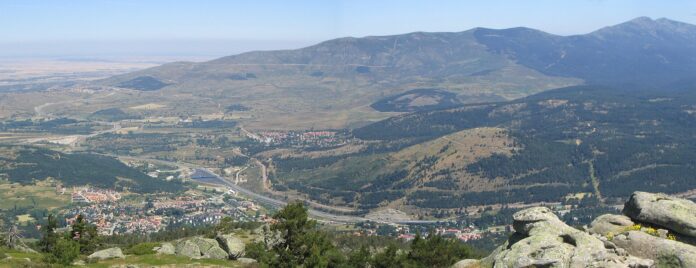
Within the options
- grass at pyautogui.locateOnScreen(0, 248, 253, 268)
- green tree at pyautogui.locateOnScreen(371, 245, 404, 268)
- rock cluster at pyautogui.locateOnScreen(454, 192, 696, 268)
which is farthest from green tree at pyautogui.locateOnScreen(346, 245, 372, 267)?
rock cluster at pyautogui.locateOnScreen(454, 192, 696, 268)

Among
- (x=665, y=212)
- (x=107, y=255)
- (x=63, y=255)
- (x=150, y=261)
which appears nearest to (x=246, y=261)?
(x=150, y=261)

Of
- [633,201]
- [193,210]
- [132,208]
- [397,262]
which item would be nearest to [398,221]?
[193,210]

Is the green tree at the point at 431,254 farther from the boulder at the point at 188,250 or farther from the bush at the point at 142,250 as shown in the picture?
the bush at the point at 142,250

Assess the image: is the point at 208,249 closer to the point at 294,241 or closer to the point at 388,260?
the point at 294,241

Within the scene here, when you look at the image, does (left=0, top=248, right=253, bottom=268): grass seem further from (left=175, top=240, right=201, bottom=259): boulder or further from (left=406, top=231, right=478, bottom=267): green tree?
(left=406, top=231, right=478, bottom=267): green tree

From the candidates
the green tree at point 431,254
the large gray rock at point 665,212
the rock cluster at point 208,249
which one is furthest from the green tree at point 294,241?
the large gray rock at point 665,212

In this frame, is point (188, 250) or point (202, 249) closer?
point (188, 250)
